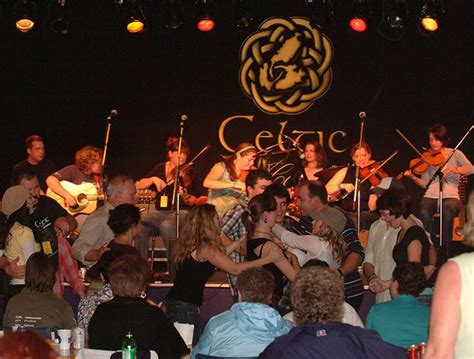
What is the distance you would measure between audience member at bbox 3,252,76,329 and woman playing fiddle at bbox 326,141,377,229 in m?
5.83

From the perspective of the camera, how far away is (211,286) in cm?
887

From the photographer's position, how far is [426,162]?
1137cm

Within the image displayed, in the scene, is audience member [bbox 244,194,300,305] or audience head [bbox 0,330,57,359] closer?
audience head [bbox 0,330,57,359]

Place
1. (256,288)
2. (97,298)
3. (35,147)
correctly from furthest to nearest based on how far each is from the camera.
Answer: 1. (35,147)
2. (97,298)
3. (256,288)

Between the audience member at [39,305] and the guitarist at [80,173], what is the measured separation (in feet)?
15.3

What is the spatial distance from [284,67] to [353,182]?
7.12 ft

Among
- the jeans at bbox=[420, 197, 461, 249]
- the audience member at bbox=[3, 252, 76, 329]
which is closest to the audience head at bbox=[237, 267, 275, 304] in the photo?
the audience member at bbox=[3, 252, 76, 329]

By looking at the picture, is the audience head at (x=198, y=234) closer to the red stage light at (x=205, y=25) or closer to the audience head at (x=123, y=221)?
the audience head at (x=123, y=221)

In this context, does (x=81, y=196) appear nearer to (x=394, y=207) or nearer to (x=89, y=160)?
(x=89, y=160)

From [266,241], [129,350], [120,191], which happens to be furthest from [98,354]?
[120,191]

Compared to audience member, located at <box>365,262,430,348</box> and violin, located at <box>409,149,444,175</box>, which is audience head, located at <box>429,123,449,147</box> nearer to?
violin, located at <box>409,149,444,175</box>

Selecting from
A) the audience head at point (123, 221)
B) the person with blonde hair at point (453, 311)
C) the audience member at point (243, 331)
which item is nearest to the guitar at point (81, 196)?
the audience head at point (123, 221)

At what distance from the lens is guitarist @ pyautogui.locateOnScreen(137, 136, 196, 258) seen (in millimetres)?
10445

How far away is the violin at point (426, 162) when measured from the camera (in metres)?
11.2
